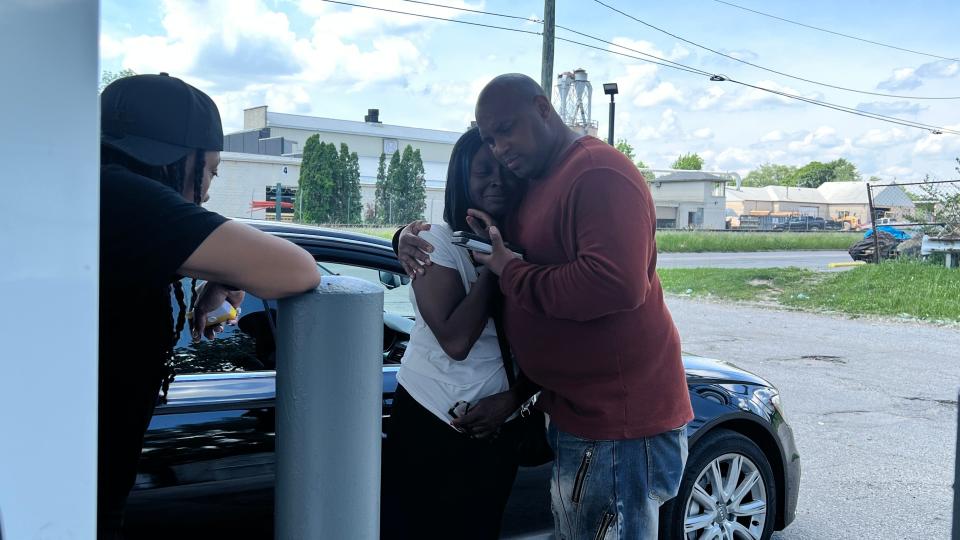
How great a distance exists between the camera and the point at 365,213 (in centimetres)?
3438

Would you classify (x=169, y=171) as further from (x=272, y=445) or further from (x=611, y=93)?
(x=611, y=93)

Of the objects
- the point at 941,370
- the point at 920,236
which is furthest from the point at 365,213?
the point at 941,370

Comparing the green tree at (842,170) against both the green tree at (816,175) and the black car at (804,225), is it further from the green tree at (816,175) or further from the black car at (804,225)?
the black car at (804,225)

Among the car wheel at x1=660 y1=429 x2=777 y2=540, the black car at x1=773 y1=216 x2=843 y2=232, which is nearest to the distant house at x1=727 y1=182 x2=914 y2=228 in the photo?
the black car at x1=773 y1=216 x2=843 y2=232

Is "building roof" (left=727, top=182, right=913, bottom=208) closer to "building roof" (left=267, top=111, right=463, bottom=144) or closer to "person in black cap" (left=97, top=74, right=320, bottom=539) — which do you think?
"building roof" (left=267, top=111, right=463, bottom=144)

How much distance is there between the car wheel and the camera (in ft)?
11.0

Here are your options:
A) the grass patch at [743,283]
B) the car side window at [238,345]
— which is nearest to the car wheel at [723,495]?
the car side window at [238,345]

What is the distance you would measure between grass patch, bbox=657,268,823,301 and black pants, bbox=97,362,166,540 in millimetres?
14809

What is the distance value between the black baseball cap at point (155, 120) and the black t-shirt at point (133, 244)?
12 cm

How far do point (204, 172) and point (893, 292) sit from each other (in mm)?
14683

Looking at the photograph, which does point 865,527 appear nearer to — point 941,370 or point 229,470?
point 229,470

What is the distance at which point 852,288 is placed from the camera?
14.9 metres

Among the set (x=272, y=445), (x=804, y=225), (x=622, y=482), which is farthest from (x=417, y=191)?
(x=804, y=225)

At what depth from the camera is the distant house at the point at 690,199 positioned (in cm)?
6562
